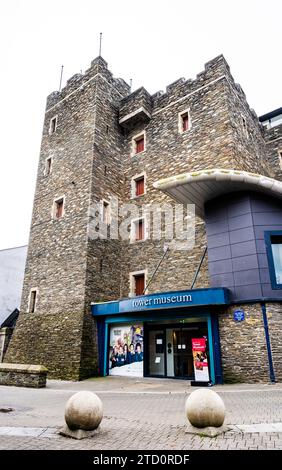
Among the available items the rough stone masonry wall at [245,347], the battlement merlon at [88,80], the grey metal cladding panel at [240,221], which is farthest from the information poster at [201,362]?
the battlement merlon at [88,80]

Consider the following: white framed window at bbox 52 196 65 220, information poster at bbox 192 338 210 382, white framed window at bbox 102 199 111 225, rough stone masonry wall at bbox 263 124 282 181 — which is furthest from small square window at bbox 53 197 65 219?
rough stone masonry wall at bbox 263 124 282 181

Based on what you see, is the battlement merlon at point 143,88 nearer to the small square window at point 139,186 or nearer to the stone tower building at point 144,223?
the stone tower building at point 144,223

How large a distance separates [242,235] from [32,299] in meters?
11.7

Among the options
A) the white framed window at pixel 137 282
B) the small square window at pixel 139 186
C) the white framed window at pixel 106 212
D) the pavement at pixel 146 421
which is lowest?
the pavement at pixel 146 421

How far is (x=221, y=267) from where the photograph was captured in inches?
450

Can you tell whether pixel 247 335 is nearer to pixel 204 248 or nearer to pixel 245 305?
pixel 245 305

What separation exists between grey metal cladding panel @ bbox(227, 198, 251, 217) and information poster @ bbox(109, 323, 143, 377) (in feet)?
19.7

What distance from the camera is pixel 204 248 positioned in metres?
14.2

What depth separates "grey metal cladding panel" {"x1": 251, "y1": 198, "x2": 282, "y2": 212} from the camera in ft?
36.8

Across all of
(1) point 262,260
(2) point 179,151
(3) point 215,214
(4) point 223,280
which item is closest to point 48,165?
(2) point 179,151

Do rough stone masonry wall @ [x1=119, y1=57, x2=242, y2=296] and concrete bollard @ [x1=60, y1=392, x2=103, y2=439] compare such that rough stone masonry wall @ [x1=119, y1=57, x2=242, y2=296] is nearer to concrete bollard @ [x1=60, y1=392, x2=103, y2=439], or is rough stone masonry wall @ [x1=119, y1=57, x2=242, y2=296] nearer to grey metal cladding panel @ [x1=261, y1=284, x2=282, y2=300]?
grey metal cladding panel @ [x1=261, y1=284, x2=282, y2=300]

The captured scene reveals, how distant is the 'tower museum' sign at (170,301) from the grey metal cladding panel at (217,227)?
2.27m

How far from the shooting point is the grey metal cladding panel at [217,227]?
11.8 metres
